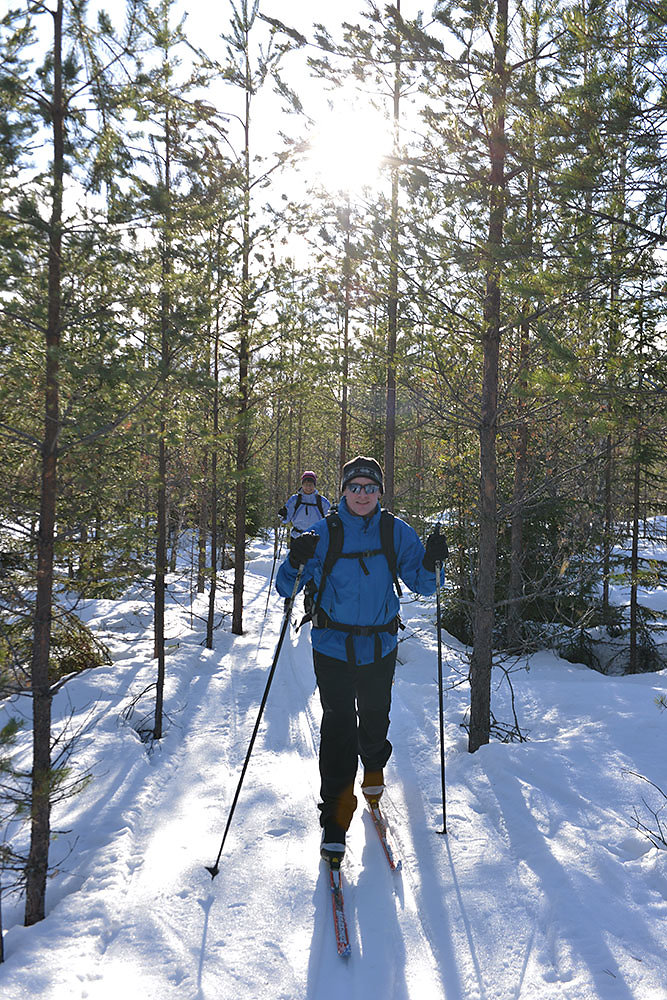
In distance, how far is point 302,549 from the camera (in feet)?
13.0

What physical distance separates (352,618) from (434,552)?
0.81 metres

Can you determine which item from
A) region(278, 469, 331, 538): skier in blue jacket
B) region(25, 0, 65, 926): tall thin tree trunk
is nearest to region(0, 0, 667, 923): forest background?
region(25, 0, 65, 926): tall thin tree trunk

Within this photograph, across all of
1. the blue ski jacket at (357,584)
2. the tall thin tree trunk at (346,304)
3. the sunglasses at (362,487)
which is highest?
the tall thin tree trunk at (346,304)

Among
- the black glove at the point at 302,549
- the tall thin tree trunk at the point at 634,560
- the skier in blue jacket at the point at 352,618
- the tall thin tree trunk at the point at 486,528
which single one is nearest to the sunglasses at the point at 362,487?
the skier in blue jacket at the point at 352,618

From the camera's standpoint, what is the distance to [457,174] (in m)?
5.48

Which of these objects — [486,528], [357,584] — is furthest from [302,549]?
[486,528]

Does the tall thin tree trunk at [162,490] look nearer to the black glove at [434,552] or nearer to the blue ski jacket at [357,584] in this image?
the blue ski jacket at [357,584]

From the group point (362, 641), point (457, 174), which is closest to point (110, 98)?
point (457, 174)

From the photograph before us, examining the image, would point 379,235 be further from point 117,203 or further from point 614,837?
point 614,837

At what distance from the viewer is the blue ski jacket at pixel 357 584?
402 cm

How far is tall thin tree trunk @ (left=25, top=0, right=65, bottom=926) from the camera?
3770mm

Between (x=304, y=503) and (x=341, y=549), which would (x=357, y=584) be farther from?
(x=304, y=503)

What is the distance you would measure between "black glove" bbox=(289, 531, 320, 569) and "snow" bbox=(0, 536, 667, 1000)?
7.11 ft

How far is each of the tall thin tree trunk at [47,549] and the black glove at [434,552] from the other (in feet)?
9.30
